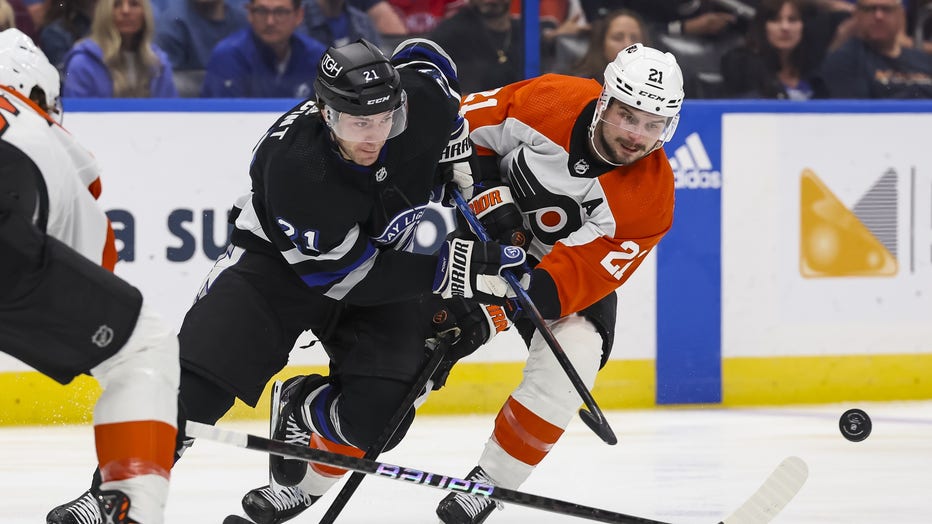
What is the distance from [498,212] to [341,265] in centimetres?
51

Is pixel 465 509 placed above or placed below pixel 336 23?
below

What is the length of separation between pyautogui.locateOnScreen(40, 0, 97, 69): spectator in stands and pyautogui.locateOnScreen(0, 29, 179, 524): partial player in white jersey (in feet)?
8.20

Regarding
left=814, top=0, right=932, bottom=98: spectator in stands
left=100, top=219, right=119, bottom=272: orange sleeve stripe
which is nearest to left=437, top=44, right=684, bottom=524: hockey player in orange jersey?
left=100, top=219, right=119, bottom=272: orange sleeve stripe

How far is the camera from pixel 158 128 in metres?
4.52

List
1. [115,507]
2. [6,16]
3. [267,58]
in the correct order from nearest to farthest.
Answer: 1. [115,507]
2. [6,16]
3. [267,58]

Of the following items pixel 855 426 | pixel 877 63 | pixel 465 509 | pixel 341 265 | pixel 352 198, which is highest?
pixel 352 198

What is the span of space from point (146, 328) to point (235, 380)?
788 mm

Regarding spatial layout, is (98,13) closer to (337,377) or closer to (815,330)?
(337,377)

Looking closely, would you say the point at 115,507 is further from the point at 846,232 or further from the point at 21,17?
the point at 846,232

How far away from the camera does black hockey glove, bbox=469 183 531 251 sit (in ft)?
10.6

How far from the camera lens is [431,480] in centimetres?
267

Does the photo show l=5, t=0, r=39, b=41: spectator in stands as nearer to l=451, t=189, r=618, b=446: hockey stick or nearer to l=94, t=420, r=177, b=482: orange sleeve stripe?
l=451, t=189, r=618, b=446: hockey stick

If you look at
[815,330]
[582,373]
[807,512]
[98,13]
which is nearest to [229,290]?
[582,373]

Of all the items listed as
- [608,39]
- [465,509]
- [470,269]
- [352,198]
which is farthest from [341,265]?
[608,39]
